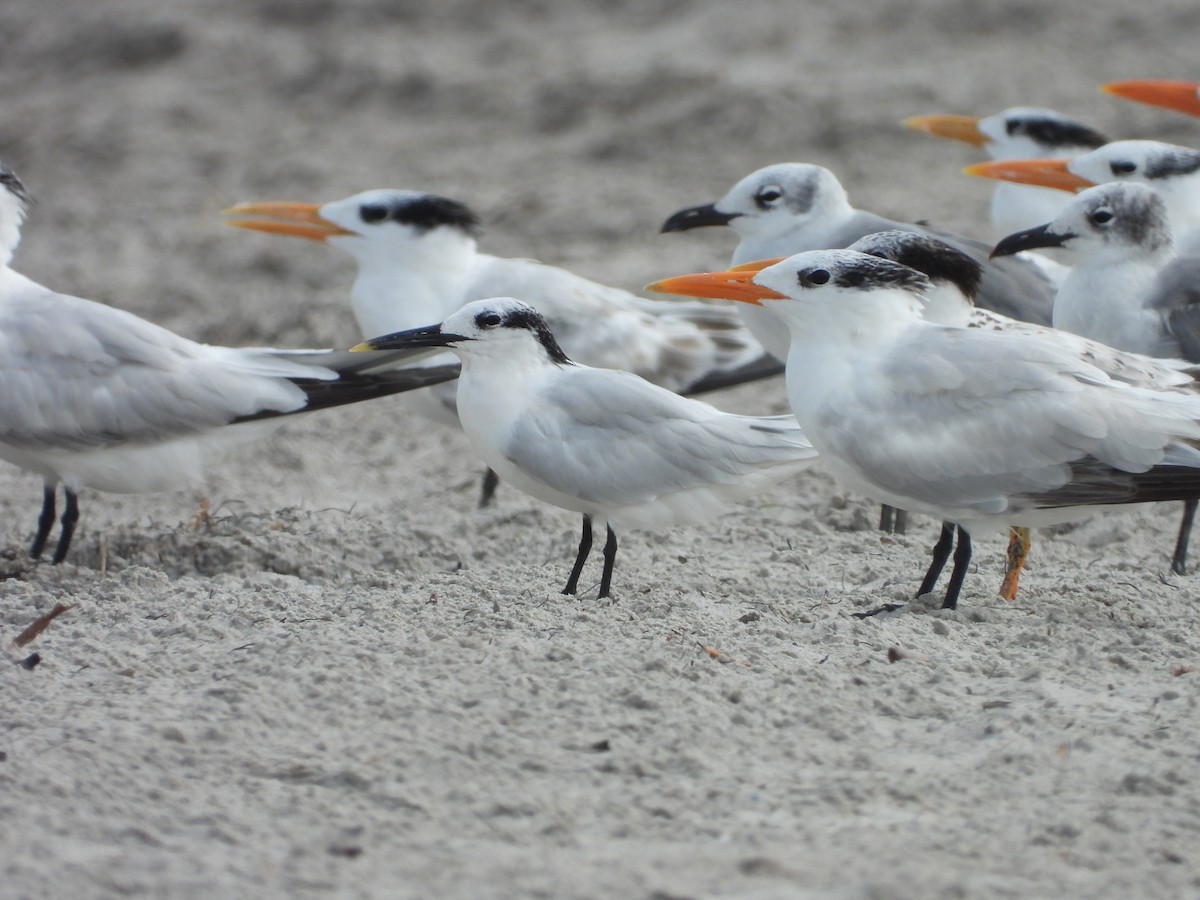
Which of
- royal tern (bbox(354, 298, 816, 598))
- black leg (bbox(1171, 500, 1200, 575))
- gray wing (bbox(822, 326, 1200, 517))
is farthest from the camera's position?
black leg (bbox(1171, 500, 1200, 575))

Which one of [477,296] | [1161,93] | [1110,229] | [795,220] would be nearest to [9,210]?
[477,296]

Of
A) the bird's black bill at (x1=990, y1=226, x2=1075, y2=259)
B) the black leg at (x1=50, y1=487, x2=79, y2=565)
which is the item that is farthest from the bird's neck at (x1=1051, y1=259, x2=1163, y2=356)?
the black leg at (x1=50, y1=487, x2=79, y2=565)

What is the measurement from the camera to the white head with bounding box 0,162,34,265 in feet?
20.4

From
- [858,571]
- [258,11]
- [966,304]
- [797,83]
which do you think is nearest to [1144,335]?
[966,304]

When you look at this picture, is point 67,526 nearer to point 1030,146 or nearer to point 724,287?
point 724,287

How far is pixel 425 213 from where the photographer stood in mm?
6801

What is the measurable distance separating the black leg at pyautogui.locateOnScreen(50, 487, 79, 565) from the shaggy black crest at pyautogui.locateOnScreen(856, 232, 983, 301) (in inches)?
111

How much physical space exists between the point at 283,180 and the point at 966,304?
6907mm

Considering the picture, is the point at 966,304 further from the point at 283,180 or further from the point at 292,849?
the point at 283,180

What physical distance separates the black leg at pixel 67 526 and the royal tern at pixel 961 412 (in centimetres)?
254

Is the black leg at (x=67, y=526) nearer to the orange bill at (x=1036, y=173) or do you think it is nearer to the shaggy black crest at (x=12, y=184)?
the shaggy black crest at (x=12, y=184)

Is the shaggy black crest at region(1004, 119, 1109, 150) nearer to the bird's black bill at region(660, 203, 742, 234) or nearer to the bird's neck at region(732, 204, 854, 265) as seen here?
the bird's neck at region(732, 204, 854, 265)

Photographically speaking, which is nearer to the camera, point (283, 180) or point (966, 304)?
point (966, 304)

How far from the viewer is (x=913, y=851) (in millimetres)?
3270
